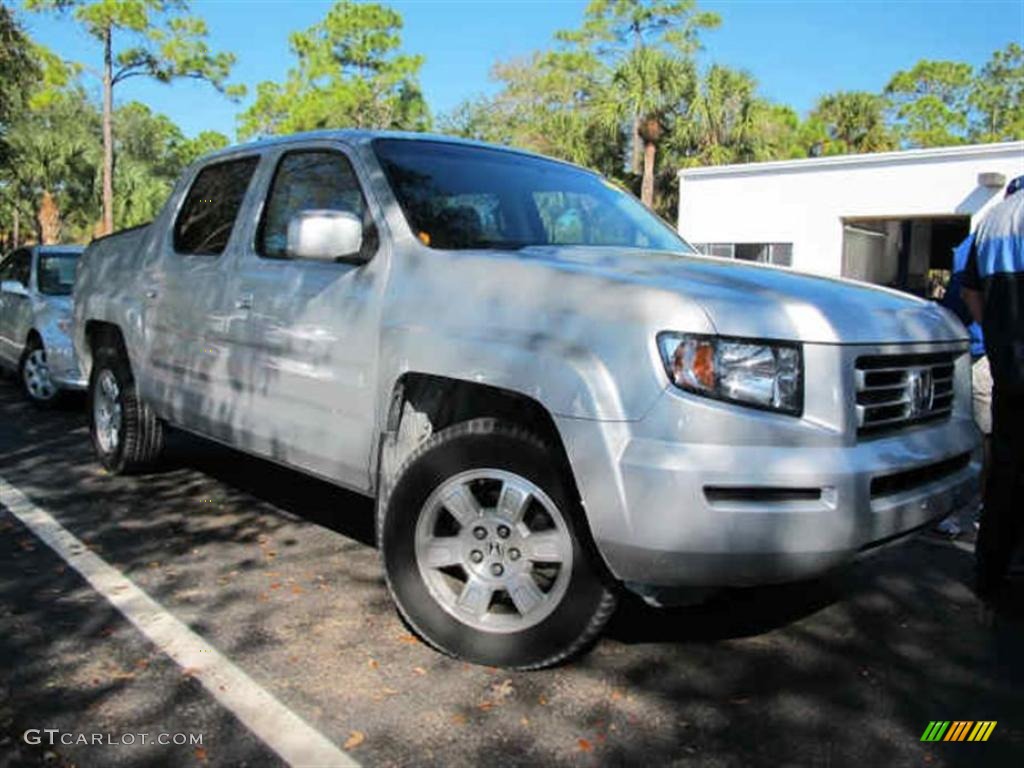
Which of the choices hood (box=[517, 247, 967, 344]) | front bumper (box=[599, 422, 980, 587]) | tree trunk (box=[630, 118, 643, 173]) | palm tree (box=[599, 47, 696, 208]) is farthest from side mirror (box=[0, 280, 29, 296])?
tree trunk (box=[630, 118, 643, 173])

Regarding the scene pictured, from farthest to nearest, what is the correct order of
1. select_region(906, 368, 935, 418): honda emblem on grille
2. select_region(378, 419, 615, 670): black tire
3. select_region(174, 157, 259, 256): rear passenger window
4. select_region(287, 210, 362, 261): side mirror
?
select_region(174, 157, 259, 256): rear passenger window → select_region(287, 210, 362, 261): side mirror → select_region(906, 368, 935, 418): honda emblem on grille → select_region(378, 419, 615, 670): black tire

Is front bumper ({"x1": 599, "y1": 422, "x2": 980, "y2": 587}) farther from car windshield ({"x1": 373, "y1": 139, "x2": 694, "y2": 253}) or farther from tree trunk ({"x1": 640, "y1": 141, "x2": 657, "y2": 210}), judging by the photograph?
tree trunk ({"x1": 640, "y1": 141, "x2": 657, "y2": 210})

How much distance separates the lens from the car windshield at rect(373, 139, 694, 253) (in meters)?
3.84

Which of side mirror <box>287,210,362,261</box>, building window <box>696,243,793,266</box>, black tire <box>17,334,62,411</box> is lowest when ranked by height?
black tire <box>17,334,62,411</box>

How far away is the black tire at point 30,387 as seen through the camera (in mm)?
8578

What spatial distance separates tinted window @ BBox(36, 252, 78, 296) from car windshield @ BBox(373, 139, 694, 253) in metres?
6.08

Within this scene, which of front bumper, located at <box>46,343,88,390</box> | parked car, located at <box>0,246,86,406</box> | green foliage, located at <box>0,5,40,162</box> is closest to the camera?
front bumper, located at <box>46,343,88,390</box>

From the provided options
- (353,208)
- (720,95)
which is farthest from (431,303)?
(720,95)

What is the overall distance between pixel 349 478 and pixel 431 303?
841mm

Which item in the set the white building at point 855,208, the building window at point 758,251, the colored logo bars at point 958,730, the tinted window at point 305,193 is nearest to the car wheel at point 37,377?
the tinted window at point 305,193

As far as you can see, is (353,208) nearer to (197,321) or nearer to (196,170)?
(197,321)

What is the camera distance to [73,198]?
4091cm

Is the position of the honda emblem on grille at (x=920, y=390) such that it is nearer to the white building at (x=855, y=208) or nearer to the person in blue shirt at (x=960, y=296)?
the person in blue shirt at (x=960, y=296)

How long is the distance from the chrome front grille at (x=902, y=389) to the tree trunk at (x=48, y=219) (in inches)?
1650
